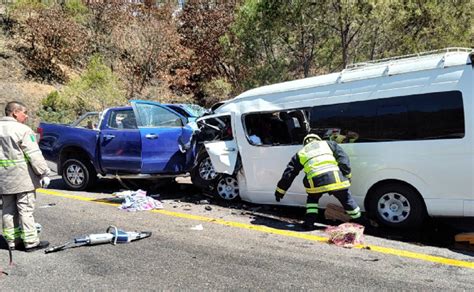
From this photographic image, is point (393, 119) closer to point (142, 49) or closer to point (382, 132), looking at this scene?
point (382, 132)

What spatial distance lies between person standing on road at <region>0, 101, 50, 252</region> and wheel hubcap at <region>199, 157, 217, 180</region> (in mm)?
3292

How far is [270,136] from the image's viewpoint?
7195mm

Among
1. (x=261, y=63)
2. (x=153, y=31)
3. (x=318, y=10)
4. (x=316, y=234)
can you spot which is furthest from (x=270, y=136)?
(x=153, y=31)

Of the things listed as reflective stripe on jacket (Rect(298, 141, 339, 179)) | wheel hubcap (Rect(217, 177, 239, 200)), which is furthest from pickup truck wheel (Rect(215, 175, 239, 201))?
reflective stripe on jacket (Rect(298, 141, 339, 179))

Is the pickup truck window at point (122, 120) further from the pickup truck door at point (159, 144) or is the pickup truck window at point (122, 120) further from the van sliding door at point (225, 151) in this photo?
the van sliding door at point (225, 151)

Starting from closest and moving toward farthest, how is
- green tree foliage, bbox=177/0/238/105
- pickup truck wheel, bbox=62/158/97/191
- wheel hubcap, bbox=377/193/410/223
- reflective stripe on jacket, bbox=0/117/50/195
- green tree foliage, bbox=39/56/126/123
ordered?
reflective stripe on jacket, bbox=0/117/50/195 < wheel hubcap, bbox=377/193/410/223 < pickup truck wheel, bbox=62/158/97/191 < green tree foliage, bbox=39/56/126/123 < green tree foliage, bbox=177/0/238/105

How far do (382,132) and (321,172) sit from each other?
0.98 metres

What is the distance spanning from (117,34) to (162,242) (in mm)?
19173

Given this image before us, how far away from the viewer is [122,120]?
342 inches

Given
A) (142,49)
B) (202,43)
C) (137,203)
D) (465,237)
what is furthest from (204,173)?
(202,43)

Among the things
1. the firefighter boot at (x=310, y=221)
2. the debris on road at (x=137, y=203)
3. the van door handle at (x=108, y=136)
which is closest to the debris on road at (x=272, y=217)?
the firefighter boot at (x=310, y=221)

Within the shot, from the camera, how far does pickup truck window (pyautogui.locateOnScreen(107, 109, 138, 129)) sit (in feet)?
28.2

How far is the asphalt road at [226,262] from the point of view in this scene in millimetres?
4348

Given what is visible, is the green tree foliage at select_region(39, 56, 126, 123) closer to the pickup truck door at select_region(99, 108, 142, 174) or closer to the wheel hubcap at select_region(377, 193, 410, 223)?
the pickup truck door at select_region(99, 108, 142, 174)
